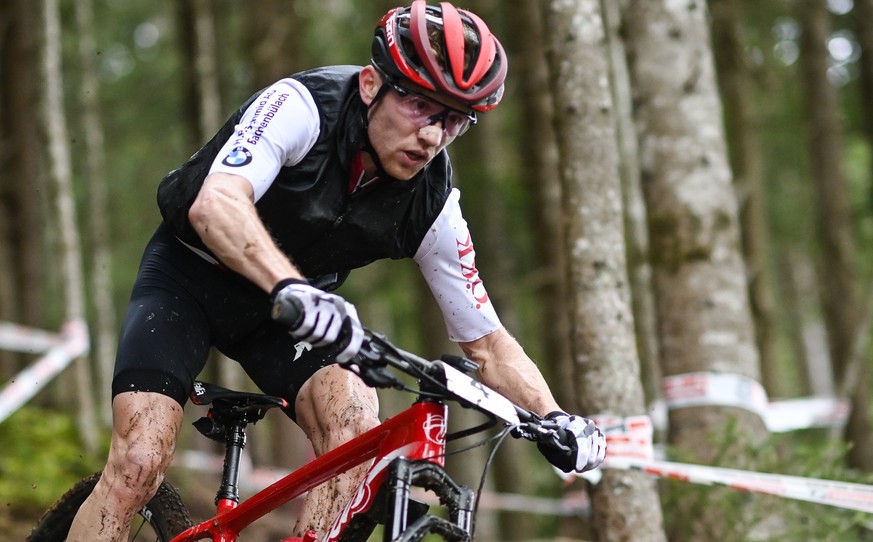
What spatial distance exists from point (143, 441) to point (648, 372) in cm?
838

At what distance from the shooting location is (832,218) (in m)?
13.6

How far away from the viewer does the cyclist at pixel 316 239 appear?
11.9ft

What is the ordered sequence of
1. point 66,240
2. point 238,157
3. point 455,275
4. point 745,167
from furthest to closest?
point 745,167, point 66,240, point 455,275, point 238,157

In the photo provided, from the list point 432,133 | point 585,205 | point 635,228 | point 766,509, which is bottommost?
point 766,509

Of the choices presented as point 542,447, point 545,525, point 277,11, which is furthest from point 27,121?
point 542,447

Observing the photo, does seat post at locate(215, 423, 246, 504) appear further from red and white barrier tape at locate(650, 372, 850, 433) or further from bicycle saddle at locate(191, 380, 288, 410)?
red and white barrier tape at locate(650, 372, 850, 433)

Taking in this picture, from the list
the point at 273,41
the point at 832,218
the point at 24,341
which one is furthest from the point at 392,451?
the point at 832,218

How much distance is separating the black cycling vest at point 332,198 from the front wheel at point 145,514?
1103 mm

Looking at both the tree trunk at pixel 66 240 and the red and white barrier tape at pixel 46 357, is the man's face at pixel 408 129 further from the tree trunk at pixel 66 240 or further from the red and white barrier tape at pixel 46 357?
the tree trunk at pixel 66 240

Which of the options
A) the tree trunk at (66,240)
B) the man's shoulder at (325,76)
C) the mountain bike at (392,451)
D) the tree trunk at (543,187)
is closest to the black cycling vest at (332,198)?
the man's shoulder at (325,76)

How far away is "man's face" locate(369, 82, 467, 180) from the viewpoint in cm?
376

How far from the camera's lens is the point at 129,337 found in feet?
13.0

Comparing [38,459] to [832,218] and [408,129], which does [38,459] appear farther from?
[832,218]

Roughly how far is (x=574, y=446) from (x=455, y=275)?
1.03 meters
